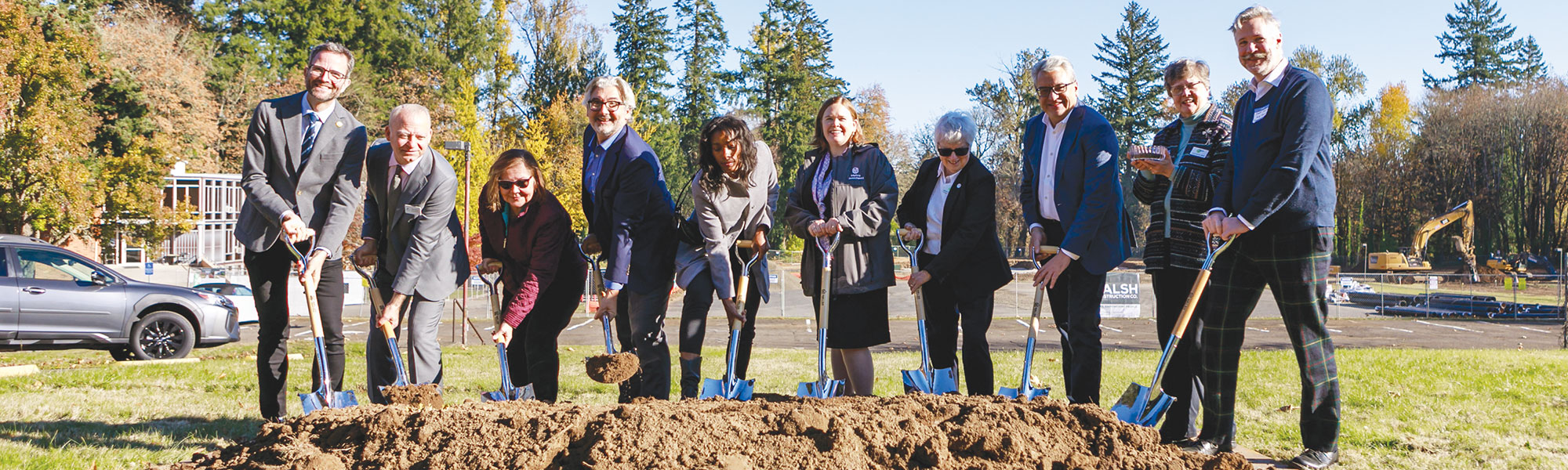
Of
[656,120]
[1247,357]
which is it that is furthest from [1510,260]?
[1247,357]

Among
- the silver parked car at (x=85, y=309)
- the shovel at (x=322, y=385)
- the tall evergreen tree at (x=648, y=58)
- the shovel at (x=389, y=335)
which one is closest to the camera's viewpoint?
the shovel at (x=322, y=385)

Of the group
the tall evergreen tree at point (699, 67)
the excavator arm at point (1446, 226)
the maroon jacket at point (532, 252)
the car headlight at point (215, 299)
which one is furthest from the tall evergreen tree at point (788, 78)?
the maroon jacket at point (532, 252)

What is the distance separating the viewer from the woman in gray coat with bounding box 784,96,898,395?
4238mm

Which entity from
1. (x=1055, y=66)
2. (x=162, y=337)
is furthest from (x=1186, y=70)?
(x=162, y=337)

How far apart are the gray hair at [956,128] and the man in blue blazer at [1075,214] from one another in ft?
0.91

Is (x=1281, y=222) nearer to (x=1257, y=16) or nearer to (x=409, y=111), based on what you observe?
(x=1257, y=16)

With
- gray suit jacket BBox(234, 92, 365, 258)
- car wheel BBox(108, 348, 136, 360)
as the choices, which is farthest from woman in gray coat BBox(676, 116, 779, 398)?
car wheel BBox(108, 348, 136, 360)

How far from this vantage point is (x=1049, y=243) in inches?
163

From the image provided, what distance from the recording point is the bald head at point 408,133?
407 centimetres

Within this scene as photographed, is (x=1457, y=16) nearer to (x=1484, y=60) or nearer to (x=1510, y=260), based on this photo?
(x=1484, y=60)

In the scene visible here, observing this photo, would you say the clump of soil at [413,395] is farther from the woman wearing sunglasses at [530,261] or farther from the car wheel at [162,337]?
the car wheel at [162,337]

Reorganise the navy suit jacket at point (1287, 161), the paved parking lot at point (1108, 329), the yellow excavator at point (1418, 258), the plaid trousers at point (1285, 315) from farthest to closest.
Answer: the yellow excavator at point (1418, 258) < the paved parking lot at point (1108, 329) < the plaid trousers at point (1285, 315) < the navy suit jacket at point (1287, 161)

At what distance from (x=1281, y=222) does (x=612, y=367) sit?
2.67 metres

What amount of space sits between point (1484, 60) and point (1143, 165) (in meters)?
59.9
